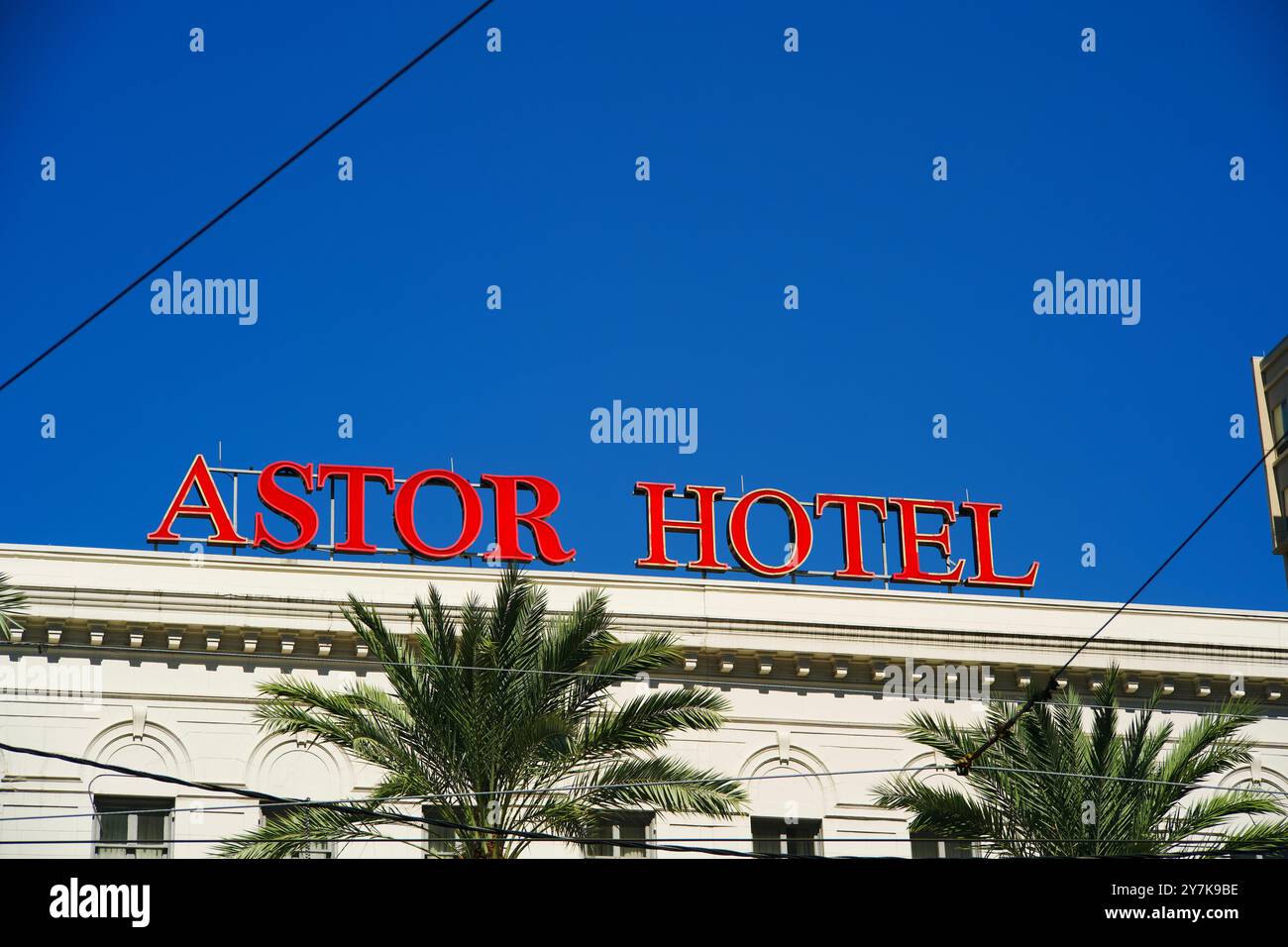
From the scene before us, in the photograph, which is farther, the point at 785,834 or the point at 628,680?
the point at 785,834

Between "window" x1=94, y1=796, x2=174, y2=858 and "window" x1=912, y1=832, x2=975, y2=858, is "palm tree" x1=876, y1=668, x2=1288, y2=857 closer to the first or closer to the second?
"window" x1=912, y1=832, x2=975, y2=858

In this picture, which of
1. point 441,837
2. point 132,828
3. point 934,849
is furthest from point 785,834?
point 132,828

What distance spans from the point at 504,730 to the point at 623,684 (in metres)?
10.1

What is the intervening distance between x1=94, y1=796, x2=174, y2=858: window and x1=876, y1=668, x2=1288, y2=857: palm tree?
12.7 m

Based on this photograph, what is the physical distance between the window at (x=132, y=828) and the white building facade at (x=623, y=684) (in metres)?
0.03

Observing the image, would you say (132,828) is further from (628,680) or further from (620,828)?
(628,680)

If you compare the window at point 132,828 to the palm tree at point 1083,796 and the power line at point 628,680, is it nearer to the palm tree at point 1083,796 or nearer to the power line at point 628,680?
the power line at point 628,680

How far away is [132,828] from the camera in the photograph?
32.9m

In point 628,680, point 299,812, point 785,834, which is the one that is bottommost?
point 785,834
